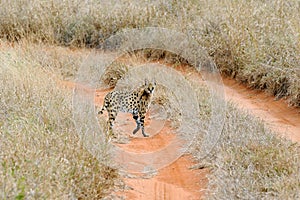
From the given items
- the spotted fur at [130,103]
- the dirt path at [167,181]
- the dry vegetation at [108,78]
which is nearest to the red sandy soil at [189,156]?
the dirt path at [167,181]

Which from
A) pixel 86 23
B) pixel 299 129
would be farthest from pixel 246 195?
pixel 86 23

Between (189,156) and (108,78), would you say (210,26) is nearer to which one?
(108,78)

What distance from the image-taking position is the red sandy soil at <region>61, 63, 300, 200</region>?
5664 mm

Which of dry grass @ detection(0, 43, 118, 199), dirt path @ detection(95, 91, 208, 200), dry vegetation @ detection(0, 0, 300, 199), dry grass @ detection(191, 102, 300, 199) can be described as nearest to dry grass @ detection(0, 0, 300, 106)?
dry vegetation @ detection(0, 0, 300, 199)

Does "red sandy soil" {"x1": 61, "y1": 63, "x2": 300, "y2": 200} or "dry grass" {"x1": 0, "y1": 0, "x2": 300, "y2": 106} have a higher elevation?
"dry grass" {"x1": 0, "y1": 0, "x2": 300, "y2": 106}

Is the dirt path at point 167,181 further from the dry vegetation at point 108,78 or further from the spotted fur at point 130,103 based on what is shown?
the spotted fur at point 130,103

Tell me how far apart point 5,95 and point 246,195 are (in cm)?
308

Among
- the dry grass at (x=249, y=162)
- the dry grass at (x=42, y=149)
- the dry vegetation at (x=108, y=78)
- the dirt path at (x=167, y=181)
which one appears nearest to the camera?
the dry grass at (x=42, y=149)

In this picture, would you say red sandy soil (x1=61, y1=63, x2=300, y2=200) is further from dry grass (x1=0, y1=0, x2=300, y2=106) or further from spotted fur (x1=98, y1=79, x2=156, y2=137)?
spotted fur (x1=98, y1=79, x2=156, y2=137)

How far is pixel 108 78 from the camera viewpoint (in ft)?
30.3

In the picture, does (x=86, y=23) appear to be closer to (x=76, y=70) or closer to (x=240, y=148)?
(x=76, y=70)

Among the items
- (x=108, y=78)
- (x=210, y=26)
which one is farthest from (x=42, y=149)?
(x=210, y=26)

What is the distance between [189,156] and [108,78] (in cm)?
305

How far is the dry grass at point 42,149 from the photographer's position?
14.5 feet
